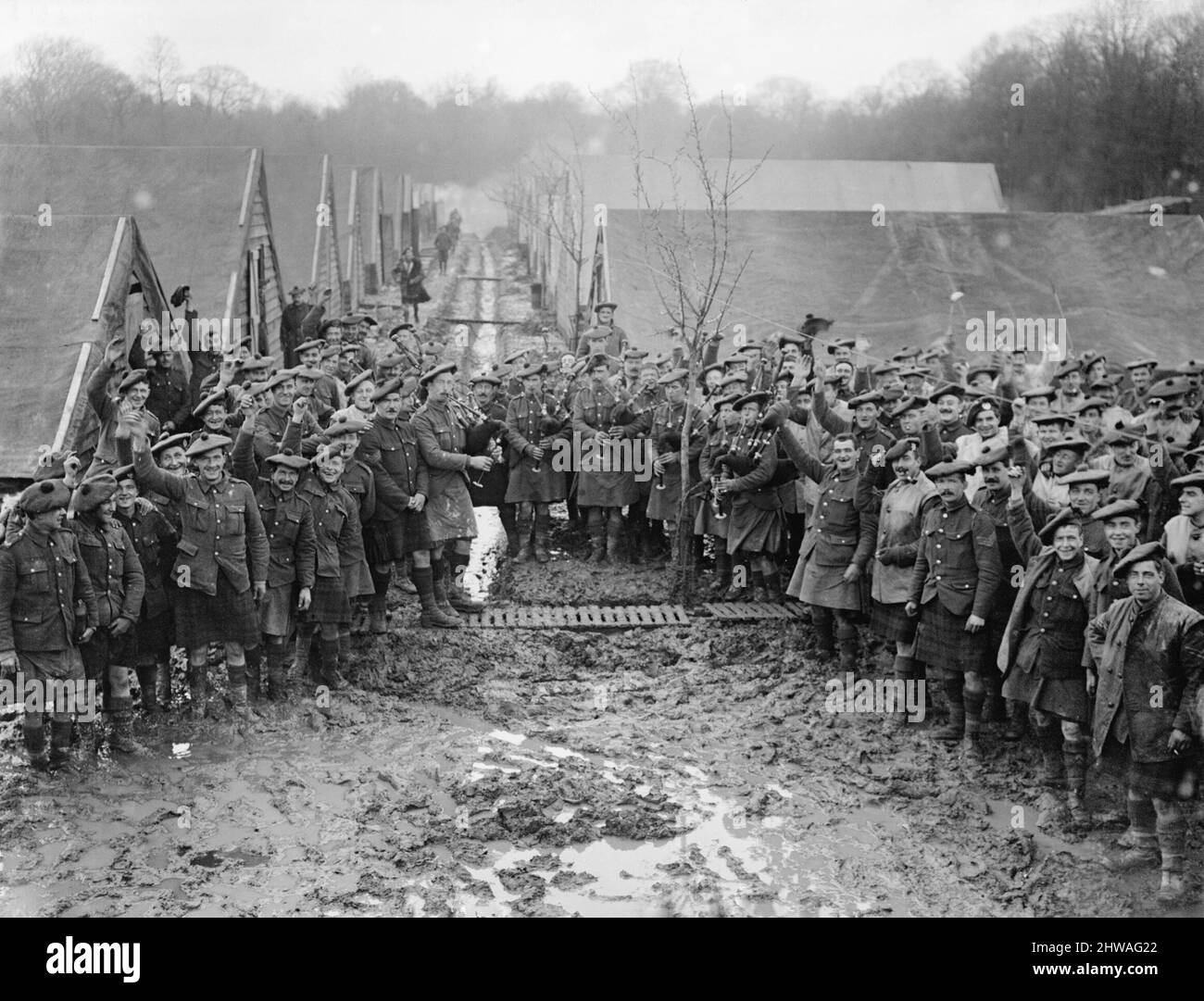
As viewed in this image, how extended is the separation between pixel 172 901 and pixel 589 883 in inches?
78.2

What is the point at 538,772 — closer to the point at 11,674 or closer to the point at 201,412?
the point at 11,674

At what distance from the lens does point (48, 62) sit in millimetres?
29844

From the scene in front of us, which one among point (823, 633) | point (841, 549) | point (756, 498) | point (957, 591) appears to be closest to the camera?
point (957, 591)

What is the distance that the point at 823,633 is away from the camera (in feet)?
30.6

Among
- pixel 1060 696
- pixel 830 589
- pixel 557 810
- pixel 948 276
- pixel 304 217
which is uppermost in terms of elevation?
pixel 304 217

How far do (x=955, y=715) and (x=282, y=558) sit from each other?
461 cm

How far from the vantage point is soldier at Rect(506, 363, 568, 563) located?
1160cm

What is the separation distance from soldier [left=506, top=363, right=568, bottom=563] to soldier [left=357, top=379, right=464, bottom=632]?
169 centimetres

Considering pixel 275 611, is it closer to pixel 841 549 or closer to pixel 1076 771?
pixel 841 549

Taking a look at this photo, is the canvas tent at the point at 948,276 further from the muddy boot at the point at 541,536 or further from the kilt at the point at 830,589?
the kilt at the point at 830,589

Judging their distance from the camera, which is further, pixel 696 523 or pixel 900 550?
pixel 696 523

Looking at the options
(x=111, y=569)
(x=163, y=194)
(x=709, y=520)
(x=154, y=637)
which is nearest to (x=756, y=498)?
(x=709, y=520)

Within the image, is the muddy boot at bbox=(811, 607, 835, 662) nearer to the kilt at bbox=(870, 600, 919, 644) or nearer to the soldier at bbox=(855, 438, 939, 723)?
the kilt at bbox=(870, 600, 919, 644)

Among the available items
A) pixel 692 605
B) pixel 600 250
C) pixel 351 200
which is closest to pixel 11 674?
pixel 692 605
